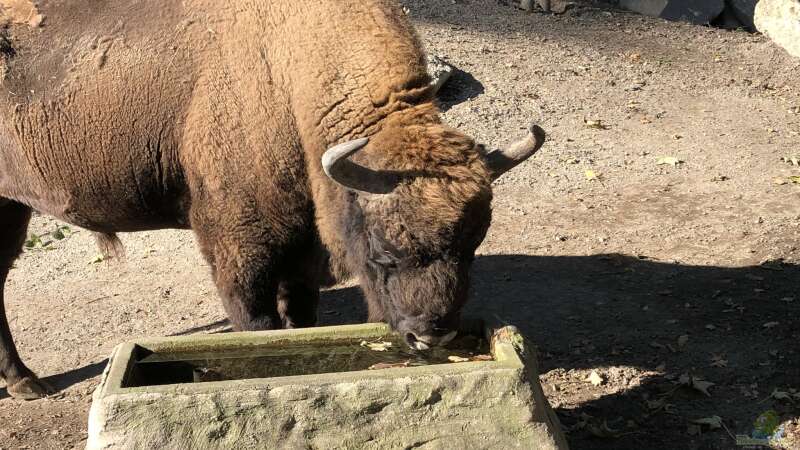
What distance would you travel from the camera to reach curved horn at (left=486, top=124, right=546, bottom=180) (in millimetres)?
4133


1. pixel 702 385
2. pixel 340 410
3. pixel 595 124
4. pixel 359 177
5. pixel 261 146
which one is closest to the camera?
pixel 340 410

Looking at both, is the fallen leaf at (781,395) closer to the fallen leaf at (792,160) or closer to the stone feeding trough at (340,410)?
the stone feeding trough at (340,410)

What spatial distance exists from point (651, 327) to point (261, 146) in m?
2.71

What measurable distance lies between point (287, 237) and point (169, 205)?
0.80 m

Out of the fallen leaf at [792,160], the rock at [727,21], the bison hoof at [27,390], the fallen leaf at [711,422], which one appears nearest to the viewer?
the fallen leaf at [711,422]

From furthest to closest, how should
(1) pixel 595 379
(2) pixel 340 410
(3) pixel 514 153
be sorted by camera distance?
(1) pixel 595 379 → (3) pixel 514 153 → (2) pixel 340 410

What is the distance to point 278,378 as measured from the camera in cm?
342

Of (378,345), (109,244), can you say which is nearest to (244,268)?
(378,345)

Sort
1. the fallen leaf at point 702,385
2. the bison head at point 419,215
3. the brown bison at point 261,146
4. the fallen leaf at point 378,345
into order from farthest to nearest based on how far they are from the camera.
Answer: the fallen leaf at point 702,385 → the fallen leaf at point 378,345 → the brown bison at point 261,146 → the bison head at point 419,215

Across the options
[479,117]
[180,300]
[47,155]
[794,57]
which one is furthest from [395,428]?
[794,57]

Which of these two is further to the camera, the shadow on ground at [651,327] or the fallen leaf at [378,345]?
the shadow on ground at [651,327]

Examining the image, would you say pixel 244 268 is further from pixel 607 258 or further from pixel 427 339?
pixel 607 258

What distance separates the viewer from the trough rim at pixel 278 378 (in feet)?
11.0

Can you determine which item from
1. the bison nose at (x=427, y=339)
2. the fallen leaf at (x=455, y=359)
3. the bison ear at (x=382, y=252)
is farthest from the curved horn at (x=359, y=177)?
the fallen leaf at (x=455, y=359)
